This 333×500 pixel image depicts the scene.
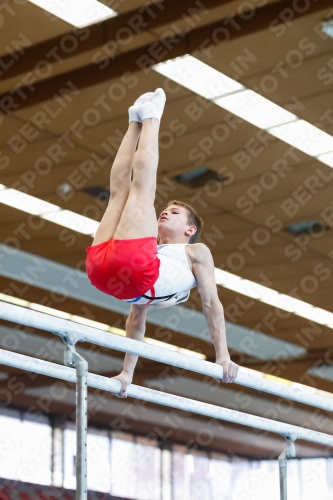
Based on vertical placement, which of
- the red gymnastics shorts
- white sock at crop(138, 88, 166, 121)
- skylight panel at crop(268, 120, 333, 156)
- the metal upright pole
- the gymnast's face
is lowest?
the metal upright pole

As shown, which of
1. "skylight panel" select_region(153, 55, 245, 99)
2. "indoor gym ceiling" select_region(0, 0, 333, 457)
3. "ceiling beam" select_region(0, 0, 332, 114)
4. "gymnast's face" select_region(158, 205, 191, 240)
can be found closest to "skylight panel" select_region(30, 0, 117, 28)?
"indoor gym ceiling" select_region(0, 0, 333, 457)

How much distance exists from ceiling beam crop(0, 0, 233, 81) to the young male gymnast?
2119 millimetres

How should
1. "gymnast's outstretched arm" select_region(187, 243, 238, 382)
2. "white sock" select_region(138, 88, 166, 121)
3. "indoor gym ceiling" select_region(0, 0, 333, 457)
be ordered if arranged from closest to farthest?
"white sock" select_region(138, 88, 166, 121)
"gymnast's outstretched arm" select_region(187, 243, 238, 382)
"indoor gym ceiling" select_region(0, 0, 333, 457)

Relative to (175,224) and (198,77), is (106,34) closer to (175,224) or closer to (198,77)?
(198,77)

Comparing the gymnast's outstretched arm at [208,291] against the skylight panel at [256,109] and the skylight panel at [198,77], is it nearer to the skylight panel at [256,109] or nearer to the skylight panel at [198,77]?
the skylight panel at [198,77]

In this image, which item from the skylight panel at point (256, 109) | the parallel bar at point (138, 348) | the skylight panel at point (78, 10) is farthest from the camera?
the skylight panel at point (256, 109)

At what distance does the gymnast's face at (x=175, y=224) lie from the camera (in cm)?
399

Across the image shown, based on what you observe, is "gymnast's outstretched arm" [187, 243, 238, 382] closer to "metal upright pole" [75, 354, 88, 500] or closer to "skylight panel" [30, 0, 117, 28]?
"metal upright pole" [75, 354, 88, 500]

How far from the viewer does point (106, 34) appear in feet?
19.0

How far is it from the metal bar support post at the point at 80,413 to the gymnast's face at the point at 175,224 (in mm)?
1570

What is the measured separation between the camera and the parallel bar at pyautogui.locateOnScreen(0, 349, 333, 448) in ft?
8.12

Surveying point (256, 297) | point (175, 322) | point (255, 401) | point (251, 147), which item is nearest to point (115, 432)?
point (255, 401)

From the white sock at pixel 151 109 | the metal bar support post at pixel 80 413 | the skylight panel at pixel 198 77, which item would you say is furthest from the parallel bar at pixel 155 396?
the skylight panel at pixel 198 77

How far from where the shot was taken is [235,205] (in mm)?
8312
